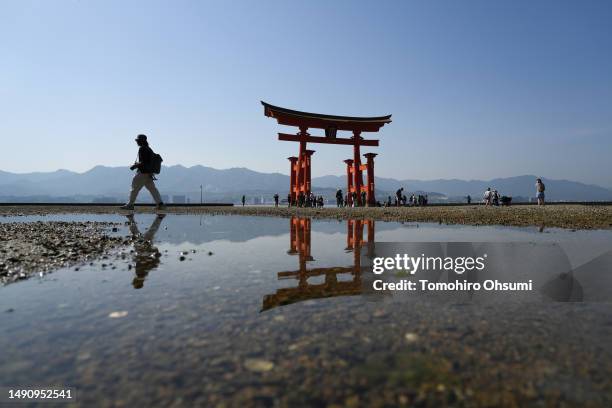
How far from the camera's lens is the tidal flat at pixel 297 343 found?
63.6 inches

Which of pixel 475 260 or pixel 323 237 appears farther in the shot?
pixel 323 237

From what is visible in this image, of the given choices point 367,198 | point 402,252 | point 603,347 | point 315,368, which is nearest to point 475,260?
point 402,252

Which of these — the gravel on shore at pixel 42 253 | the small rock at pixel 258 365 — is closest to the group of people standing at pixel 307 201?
the gravel on shore at pixel 42 253

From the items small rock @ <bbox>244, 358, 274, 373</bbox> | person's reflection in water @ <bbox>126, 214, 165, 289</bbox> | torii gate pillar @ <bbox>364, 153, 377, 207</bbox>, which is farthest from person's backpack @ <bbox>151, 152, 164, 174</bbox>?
torii gate pillar @ <bbox>364, 153, 377, 207</bbox>

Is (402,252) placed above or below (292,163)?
below

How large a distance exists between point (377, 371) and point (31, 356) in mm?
2101

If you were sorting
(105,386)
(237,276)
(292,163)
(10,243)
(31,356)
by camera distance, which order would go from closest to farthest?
(105,386) → (31,356) → (237,276) → (10,243) → (292,163)

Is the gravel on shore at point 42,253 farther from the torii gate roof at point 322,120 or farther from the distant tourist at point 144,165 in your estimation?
the torii gate roof at point 322,120

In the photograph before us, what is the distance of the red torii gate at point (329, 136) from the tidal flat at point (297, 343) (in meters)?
26.0

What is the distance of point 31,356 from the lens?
6.55 feet

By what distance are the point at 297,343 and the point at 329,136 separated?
29.1m

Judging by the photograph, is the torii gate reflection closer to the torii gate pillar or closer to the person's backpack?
the person's backpack

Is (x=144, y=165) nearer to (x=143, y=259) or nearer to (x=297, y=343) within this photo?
(x=143, y=259)

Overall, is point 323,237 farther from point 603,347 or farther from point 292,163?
point 292,163
